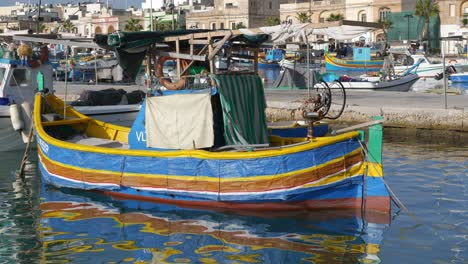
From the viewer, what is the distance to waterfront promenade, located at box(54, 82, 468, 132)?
23297 millimetres

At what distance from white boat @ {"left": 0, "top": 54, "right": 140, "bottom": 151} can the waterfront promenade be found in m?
2.54

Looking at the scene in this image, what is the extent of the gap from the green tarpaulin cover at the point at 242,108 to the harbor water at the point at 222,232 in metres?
1.74

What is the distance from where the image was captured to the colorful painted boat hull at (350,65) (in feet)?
207

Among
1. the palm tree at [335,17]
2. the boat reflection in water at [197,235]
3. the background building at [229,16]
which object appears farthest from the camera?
the background building at [229,16]

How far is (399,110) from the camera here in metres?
24.6

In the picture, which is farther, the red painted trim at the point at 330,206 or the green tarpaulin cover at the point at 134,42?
the green tarpaulin cover at the point at 134,42

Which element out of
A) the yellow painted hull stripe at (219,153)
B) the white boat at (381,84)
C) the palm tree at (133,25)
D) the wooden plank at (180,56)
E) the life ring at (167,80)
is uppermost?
the palm tree at (133,25)

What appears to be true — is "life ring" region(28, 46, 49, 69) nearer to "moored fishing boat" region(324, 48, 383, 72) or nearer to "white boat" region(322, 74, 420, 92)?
"white boat" region(322, 74, 420, 92)

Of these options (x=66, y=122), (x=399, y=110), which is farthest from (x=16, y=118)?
(x=399, y=110)

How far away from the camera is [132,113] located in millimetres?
22938

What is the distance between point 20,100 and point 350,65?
46.3 metres

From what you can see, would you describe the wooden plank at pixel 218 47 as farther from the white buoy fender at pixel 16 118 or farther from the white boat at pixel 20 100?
the white boat at pixel 20 100

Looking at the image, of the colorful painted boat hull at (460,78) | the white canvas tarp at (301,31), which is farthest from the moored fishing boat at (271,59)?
the white canvas tarp at (301,31)

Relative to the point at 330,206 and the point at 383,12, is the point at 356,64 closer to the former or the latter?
the point at 383,12
